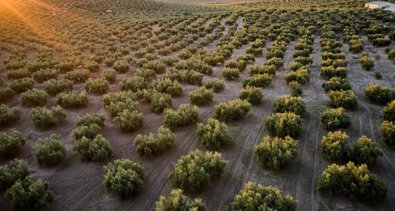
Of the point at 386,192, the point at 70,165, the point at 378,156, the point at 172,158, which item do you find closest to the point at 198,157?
the point at 172,158

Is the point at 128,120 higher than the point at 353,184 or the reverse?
the reverse

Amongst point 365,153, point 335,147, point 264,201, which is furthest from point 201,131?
point 365,153

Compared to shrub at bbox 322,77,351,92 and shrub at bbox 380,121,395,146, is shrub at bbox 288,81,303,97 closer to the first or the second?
shrub at bbox 322,77,351,92

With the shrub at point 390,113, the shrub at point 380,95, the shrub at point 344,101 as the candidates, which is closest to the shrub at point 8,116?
Answer: the shrub at point 344,101

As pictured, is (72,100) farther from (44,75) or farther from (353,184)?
(353,184)

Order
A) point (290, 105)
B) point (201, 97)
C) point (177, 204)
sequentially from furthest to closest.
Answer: point (201, 97) → point (290, 105) → point (177, 204)

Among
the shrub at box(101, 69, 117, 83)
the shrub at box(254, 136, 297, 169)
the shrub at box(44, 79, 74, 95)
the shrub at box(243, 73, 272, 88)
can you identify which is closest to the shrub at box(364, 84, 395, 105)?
the shrub at box(243, 73, 272, 88)
